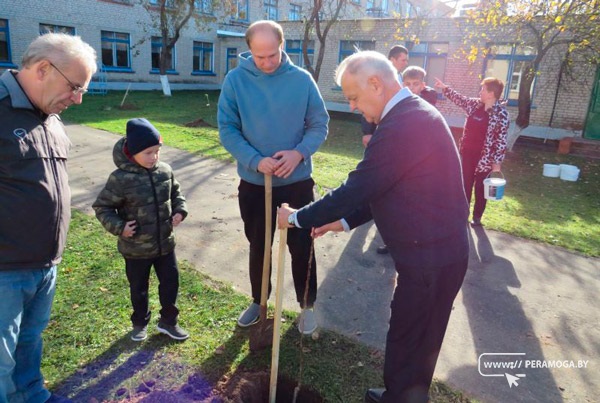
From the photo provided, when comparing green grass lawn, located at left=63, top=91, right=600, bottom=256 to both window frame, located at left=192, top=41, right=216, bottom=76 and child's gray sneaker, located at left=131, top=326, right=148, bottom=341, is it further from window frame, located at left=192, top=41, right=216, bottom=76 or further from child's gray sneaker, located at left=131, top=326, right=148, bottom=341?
window frame, located at left=192, top=41, right=216, bottom=76

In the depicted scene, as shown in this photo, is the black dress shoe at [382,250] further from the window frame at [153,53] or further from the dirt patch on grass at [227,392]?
the window frame at [153,53]

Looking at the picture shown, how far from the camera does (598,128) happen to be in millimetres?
13422

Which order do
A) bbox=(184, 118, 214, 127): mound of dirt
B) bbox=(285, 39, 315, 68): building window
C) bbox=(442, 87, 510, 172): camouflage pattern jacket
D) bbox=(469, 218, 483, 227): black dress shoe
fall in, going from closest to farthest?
1. bbox=(442, 87, 510, 172): camouflage pattern jacket
2. bbox=(469, 218, 483, 227): black dress shoe
3. bbox=(184, 118, 214, 127): mound of dirt
4. bbox=(285, 39, 315, 68): building window

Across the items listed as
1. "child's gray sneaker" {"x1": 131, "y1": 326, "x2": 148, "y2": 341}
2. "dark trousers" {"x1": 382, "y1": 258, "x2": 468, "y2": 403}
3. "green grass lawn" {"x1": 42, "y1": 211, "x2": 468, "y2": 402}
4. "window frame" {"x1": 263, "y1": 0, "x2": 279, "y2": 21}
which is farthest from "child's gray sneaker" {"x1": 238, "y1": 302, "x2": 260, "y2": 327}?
"window frame" {"x1": 263, "y1": 0, "x2": 279, "y2": 21}

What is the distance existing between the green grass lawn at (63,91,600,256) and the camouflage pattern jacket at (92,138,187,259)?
4.38 metres

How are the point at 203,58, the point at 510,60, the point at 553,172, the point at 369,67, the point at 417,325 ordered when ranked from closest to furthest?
1. the point at 369,67
2. the point at 417,325
3. the point at 553,172
4. the point at 510,60
5. the point at 203,58

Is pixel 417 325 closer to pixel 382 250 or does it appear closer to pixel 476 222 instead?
pixel 382 250

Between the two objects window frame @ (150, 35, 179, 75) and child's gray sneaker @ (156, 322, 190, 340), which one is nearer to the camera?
child's gray sneaker @ (156, 322, 190, 340)

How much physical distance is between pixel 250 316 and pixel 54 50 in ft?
7.12

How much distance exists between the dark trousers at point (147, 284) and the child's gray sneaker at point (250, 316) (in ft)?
1.59

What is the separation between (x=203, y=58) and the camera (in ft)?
90.4

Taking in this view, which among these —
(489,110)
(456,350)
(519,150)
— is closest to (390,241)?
(456,350)

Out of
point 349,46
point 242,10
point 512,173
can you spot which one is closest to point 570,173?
point 512,173

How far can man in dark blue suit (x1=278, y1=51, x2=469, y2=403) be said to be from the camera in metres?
1.84
